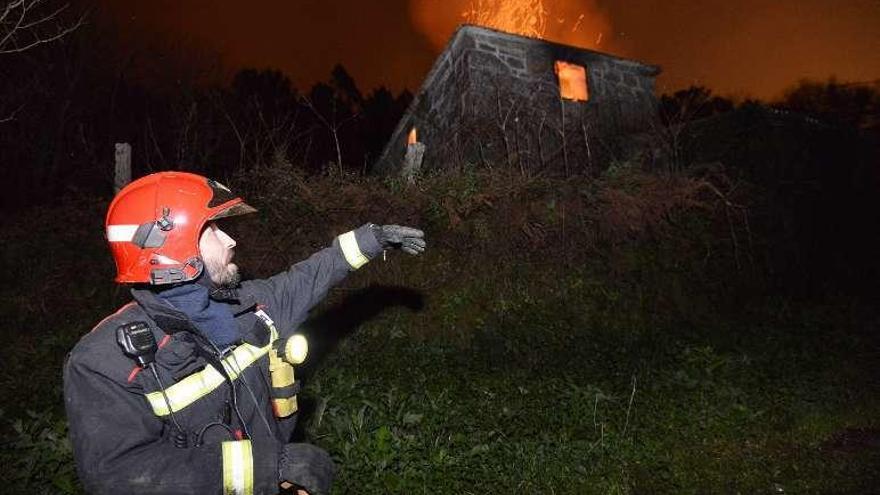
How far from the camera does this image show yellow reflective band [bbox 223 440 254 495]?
1.97 meters

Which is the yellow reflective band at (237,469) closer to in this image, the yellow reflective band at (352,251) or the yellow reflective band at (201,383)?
the yellow reflective band at (201,383)

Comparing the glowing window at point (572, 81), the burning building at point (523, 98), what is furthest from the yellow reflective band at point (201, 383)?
the glowing window at point (572, 81)

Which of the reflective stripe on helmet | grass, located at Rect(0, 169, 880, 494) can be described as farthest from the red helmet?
grass, located at Rect(0, 169, 880, 494)

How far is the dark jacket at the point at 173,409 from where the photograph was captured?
1.91m

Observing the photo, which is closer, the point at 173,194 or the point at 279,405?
the point at 173,194

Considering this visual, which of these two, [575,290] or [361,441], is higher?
[575,290]

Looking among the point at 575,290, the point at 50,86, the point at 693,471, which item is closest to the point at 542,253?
the point at 575,290

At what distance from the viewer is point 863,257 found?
11.4m

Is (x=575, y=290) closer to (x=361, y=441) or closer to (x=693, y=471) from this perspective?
(x=693, y=471)

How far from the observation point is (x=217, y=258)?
2.55 metres

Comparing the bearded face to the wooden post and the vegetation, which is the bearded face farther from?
the wooden post

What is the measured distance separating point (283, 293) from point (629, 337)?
6.07m

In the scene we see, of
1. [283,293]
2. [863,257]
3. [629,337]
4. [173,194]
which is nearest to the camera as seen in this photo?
[173,194]

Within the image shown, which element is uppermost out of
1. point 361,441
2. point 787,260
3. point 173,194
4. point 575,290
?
point 173,194
